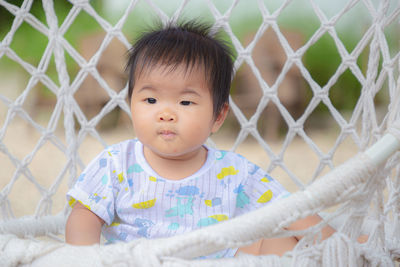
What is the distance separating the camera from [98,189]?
0.86 meters

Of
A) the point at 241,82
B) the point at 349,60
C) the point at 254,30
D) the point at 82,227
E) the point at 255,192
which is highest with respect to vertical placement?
the point at 254,30

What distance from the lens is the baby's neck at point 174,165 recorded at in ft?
2.90

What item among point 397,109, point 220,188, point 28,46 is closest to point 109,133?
point 28,46

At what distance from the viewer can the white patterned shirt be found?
0.85 meters

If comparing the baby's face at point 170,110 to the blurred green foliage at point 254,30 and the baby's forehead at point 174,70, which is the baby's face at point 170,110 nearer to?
the baby's forehead at point 174,70

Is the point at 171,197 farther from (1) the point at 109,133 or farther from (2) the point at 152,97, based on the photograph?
(1) the point at 109,133

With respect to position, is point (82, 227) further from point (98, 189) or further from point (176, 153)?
point (176, 153)

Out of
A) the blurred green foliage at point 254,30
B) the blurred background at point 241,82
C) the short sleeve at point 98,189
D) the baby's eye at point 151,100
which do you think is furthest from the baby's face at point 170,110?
the blurred green foliage at point 254,30

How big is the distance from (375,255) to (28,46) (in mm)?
3499

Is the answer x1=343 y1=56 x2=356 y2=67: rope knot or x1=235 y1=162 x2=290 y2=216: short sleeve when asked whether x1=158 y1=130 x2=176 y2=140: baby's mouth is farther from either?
x1=343 y1=56 x2=356 y2=67: rope knot

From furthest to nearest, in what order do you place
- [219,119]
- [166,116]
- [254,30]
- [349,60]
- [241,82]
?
1. [254,30]
2. [241,82]
3. [349,60]
4. [219,119]
5. [166,116]

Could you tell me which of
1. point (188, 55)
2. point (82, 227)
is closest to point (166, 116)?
point (188, 55)

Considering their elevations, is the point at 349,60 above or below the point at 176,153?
above

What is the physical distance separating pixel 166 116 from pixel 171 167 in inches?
5.2
